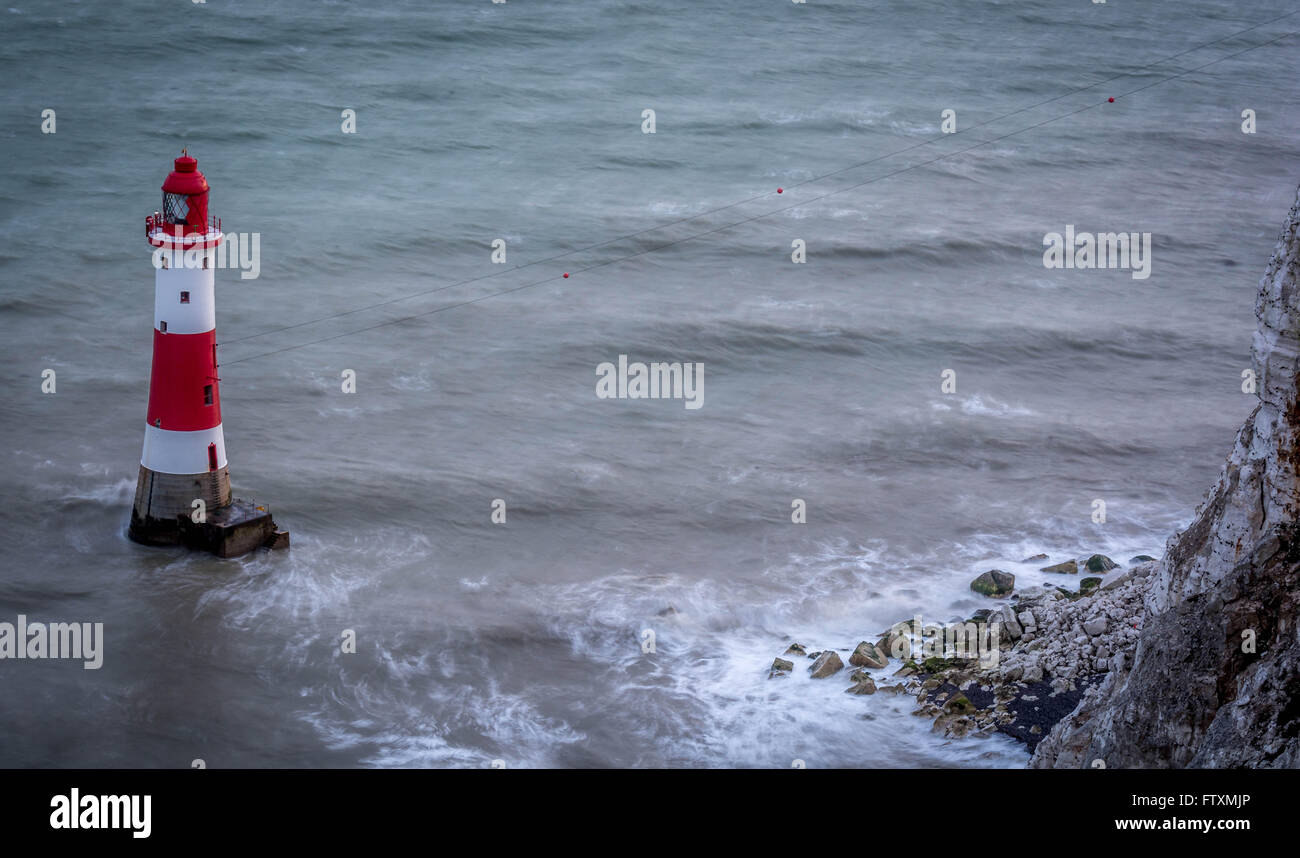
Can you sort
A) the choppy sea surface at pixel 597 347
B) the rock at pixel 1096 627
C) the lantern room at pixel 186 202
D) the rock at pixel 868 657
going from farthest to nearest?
the lantern room at pixel 186 202 < the choppy sea surface at pixel 597 347 < the rock at pixel 868 657 < the rock at pixel 1096 627

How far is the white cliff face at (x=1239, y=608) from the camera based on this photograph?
46.6ft

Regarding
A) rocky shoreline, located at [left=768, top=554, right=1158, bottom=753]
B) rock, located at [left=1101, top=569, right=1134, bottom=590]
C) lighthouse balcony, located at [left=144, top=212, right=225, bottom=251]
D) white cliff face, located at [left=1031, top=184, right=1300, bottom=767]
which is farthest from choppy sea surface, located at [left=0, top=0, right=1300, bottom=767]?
lighthouse balcony, located at [left=144, top=212, right=225, bottom=251]

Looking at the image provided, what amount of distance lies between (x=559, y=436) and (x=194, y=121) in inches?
1012

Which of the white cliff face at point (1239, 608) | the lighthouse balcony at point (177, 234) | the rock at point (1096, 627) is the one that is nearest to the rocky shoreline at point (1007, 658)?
the rock at point (1096, 627)

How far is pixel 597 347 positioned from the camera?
36875mm

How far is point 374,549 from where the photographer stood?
27125mm

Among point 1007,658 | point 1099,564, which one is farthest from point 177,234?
point 1099,564

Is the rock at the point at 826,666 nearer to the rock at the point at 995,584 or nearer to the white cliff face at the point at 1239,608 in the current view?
the rock at the point at 995,584

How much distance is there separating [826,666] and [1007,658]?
9.43 feet

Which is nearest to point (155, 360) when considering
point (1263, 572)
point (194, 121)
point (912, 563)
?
point (912, 563)

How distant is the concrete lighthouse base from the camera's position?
25.9 m

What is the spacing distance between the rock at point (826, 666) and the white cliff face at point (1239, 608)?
7.05 meters
